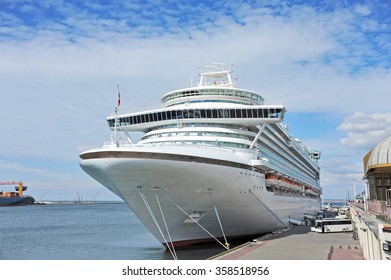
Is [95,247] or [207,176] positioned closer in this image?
[207,176]

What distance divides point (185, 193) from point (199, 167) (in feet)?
5.03

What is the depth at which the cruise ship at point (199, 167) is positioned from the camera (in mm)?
18922

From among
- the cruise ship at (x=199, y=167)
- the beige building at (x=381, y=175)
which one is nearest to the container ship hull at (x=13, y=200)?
the cruise ship at (x=199, y=167)

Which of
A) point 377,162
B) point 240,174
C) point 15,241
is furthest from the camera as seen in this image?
point 15,241

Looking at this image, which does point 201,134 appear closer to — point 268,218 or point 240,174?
point 240,174

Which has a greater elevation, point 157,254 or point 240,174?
point 240,174

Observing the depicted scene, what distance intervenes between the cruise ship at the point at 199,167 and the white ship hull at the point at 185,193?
5 cm

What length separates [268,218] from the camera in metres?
26.8

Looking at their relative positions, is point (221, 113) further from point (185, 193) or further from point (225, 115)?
point (185, 193)

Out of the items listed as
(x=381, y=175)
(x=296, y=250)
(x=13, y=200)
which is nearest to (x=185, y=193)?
(x=296, y=250)

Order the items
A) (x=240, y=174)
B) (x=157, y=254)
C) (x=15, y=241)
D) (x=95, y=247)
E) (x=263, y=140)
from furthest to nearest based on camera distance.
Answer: (x=15, y=241), (x=95, y=247), (x=263, y=140), (x=157, y=254), (x=240, y=174)
